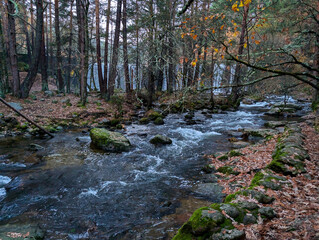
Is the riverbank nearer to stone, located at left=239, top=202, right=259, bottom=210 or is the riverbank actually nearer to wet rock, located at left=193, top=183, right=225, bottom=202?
stone, located at left=239, top=202, right=259, bottom=210

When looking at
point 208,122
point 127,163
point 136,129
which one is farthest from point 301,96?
point 127,163

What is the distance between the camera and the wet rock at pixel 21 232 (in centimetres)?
358

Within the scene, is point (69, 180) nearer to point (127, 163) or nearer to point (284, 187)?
point (127, 163)

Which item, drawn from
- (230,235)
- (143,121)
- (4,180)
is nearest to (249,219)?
(230,235)

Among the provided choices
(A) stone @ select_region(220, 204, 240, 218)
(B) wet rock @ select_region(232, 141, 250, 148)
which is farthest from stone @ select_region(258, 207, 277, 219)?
(B) wet rock @ select_region(232, 141, 250, 148)

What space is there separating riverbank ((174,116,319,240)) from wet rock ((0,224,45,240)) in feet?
8.79

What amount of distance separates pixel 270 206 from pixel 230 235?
1246 mm

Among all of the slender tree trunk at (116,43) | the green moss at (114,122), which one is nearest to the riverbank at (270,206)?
the green moss at (114,122)

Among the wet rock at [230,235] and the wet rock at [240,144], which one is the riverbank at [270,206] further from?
the wet rock at [240,144]

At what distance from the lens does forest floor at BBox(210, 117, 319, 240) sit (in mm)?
2743

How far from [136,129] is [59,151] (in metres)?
4.98

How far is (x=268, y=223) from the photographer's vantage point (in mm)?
3053

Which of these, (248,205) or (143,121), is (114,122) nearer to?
(143,121)

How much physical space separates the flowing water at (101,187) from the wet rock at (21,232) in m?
0.19
